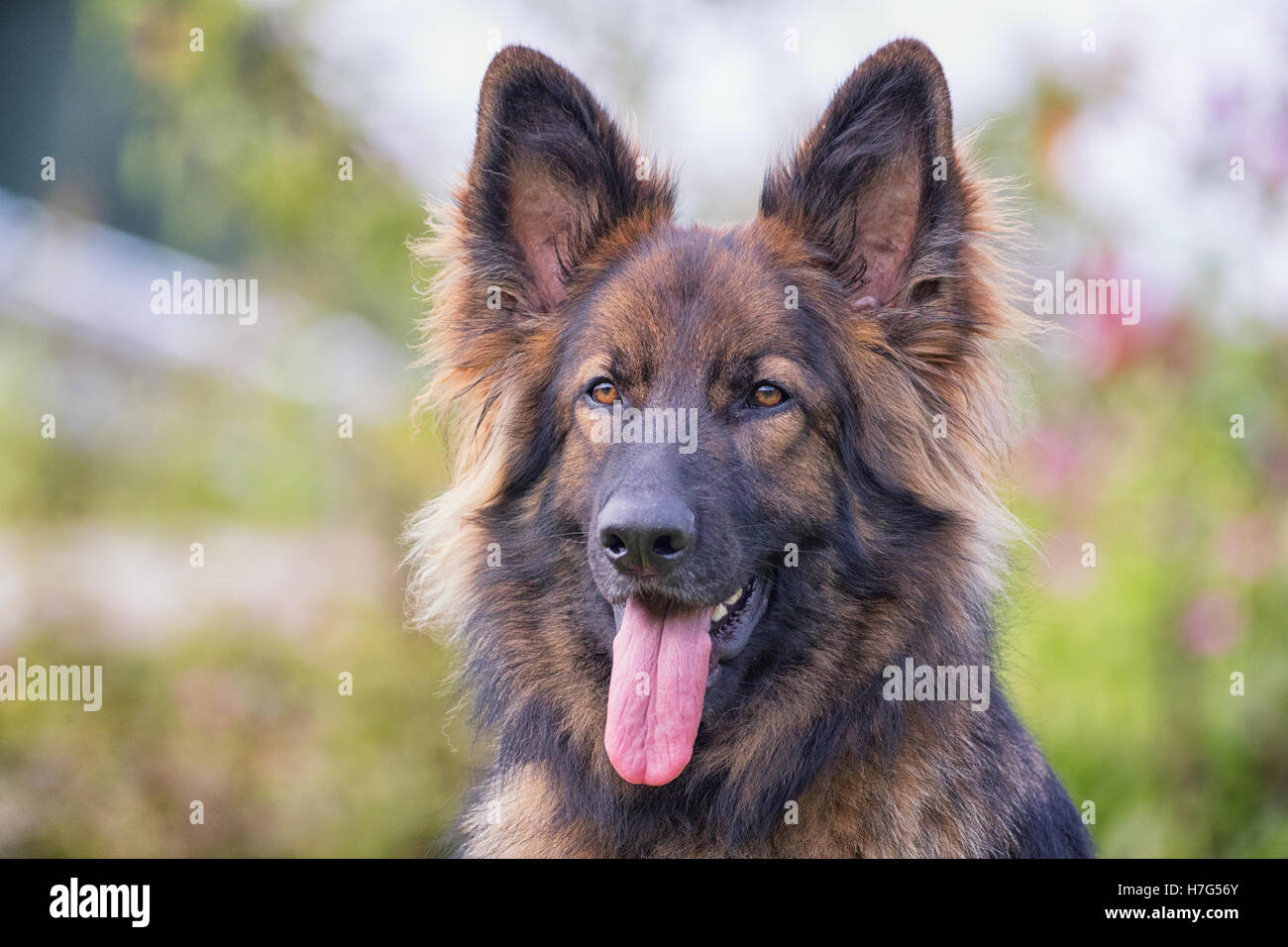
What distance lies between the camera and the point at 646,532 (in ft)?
11.1

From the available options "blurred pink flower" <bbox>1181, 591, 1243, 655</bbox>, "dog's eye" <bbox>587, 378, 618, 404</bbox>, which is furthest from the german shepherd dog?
"blurred pink flower" <bbox>1181, 591, 1243, 655</bbox>

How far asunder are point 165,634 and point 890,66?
17.2 feet

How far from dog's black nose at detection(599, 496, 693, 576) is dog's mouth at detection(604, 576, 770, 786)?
0.62 ft

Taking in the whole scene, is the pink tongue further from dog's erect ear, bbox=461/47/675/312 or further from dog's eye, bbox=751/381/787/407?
dog's erect ear, bbox=461/47/675/312

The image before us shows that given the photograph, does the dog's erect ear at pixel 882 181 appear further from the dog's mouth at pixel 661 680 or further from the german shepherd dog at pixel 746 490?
the dog's mouth at pixel 661 680

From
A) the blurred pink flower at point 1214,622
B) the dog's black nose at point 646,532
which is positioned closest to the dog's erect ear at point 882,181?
the dog's black nose at point 646,532

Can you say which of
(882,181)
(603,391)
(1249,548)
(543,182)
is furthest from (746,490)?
(1249,548)

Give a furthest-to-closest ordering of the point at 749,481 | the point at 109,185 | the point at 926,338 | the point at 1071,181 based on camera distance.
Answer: the point at 109,185 < the point at 1071,181 < the point at 926,338 < the point at 749,481

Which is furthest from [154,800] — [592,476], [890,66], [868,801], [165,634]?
[890,66]

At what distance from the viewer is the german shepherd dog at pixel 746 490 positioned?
363 cm

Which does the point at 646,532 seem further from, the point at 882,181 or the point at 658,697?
the point at 882,181

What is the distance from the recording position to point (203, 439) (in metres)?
7.68

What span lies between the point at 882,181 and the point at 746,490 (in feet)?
3.91

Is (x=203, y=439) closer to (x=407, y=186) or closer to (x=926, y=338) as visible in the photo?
(x=407, y=186)
